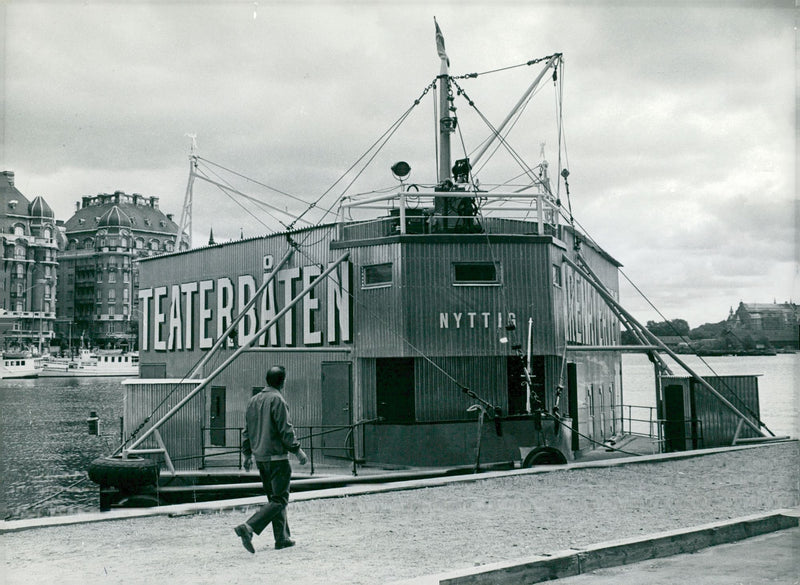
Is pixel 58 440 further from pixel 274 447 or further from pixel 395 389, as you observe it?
pixel 274 447

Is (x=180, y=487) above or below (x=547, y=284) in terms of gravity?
below

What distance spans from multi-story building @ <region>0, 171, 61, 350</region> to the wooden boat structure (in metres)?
118

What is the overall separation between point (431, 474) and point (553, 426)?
350cm

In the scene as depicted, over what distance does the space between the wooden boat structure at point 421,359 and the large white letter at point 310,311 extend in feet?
0.17

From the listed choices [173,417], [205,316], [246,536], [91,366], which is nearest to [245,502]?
[246,536]

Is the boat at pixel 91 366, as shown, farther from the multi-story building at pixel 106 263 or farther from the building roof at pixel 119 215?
the building roof at pixel 119 215

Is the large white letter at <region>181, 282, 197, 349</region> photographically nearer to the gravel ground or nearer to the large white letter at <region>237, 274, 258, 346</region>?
the large white letter at <region>237, 274, 258, 346</region>

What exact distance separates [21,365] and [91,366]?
34.9 ft

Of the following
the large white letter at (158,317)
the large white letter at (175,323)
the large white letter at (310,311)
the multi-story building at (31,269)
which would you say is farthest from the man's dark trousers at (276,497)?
the multi-story building at (31,269)

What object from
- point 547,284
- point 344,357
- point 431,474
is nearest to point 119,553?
point 431,474

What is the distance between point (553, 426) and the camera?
1903cm

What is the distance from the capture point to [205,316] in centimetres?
2553

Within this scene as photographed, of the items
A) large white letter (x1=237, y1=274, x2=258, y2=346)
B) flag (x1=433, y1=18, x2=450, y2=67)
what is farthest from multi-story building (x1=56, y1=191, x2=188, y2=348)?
flag (x1=433, y1=18, x2=450, y2=67)

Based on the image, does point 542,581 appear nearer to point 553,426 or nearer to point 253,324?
point 553,426
